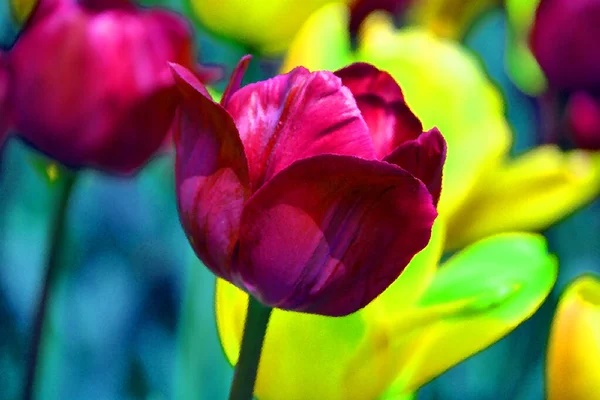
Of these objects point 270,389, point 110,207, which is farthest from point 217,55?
point 270,389

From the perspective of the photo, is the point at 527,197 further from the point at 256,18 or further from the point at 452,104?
the point at 256,18

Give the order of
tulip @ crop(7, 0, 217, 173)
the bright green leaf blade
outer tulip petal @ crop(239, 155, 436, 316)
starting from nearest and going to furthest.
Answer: outer tulip petal @ crop(239, 155, 436, 316) → tulip @ crop(7, 0, 217, 173) → the bright green leaf blade

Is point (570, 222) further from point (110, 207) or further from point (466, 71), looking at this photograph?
point (110, 207)

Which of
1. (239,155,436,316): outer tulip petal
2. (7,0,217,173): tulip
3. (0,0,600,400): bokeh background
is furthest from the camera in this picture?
(0,0,600,400): bokeh background

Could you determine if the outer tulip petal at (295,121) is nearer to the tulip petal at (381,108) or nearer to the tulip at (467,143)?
the tulip petal at (381,108)

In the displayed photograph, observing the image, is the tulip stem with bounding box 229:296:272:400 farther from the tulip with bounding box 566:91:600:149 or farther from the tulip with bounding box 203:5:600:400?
the tulip with bounding box 566:91:600:149

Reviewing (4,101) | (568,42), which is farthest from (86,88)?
(568,42)

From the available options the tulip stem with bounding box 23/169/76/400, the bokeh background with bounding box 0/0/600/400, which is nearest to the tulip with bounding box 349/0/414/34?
the bokeh background with bounding box 0/0/600/400

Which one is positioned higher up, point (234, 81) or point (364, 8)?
point (234, 81)
